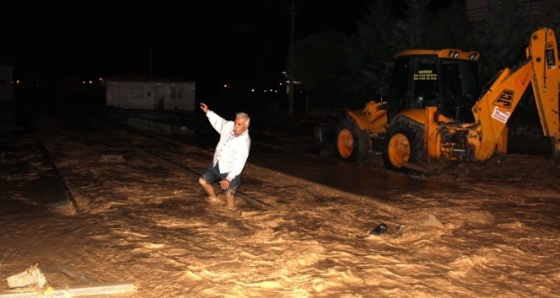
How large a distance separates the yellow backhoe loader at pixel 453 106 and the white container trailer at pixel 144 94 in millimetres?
29338

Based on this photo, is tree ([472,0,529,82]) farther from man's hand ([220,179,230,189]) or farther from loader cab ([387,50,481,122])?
man's hand ([220,179,230,189])

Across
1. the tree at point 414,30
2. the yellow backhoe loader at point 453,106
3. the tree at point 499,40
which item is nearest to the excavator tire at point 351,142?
the yellow backhoe loader at point 453,106

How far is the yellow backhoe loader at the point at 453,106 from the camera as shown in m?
10.8

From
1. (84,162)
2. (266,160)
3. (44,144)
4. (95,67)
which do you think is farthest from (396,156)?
(95,67)

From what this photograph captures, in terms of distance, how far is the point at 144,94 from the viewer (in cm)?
4081

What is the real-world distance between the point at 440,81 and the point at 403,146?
1.66m

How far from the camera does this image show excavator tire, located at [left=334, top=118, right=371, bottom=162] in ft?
44.1

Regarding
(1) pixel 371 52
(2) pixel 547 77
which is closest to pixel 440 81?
(2) pixel 547 77

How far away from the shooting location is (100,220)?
23.7ft

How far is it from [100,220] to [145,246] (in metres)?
1.45

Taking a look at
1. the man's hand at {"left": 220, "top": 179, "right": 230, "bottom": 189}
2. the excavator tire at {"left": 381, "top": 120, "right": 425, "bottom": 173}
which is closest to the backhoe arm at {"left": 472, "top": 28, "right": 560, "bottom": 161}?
the excavator tire at {"left": 381, "top": 120, "right": 425, "bottom": 173}

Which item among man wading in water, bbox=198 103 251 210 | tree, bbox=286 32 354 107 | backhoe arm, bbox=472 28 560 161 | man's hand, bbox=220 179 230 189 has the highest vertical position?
tree, bbox=286 32 354 107

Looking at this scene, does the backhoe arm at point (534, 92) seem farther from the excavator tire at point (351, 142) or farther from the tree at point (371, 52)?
the tree at point (371, 52)

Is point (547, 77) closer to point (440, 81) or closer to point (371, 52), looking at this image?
point (440, 81)
